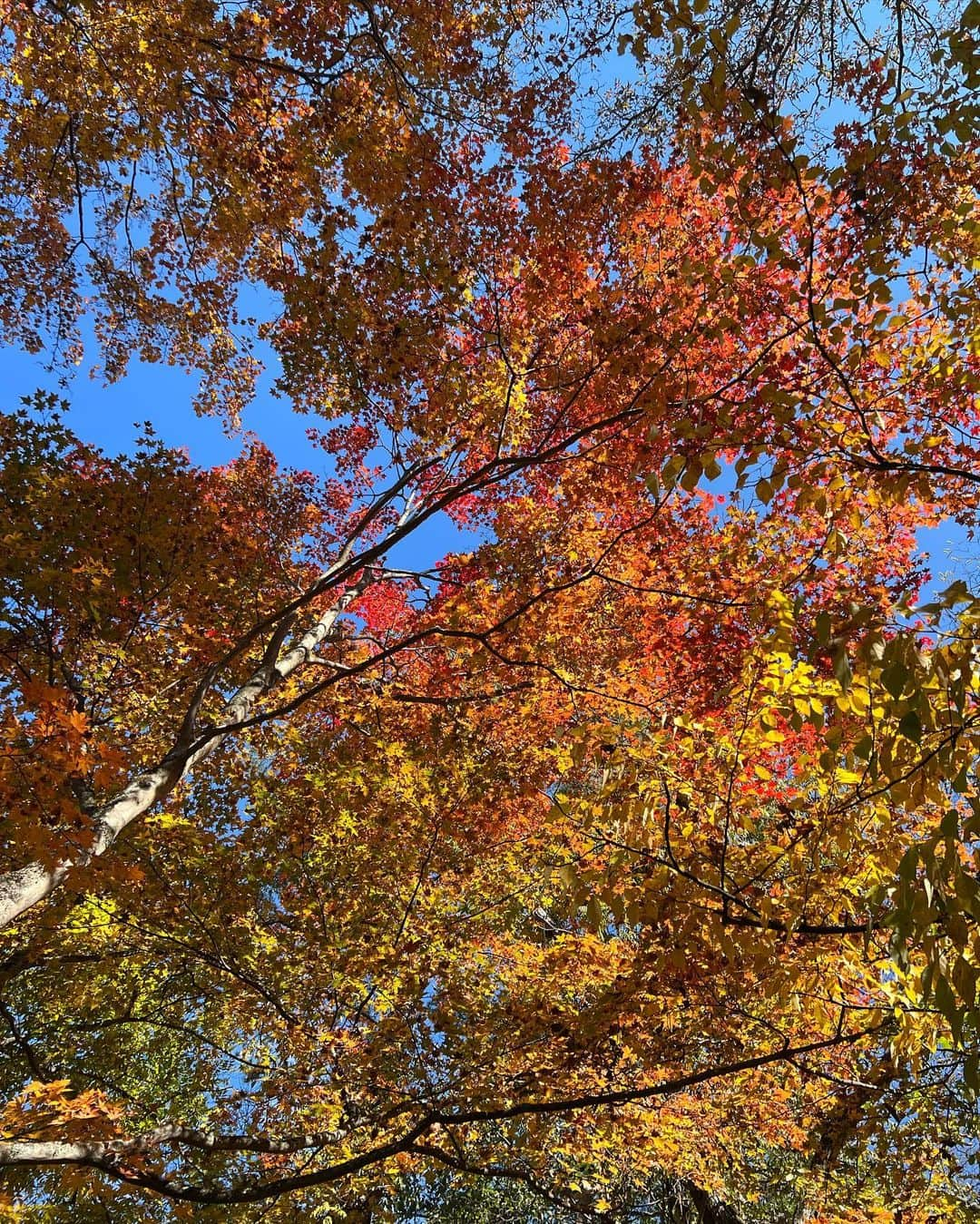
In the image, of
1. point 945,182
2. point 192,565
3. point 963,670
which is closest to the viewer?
point 963,670

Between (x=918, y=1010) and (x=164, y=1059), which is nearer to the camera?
(x=918, y=1010)

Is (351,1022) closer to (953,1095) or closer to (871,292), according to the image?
(953,1095)

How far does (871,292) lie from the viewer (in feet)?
11.1

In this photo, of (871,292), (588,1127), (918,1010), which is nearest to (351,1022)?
(588,1127)

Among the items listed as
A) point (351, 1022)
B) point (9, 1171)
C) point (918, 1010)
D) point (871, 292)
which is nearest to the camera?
point (918, 1010)

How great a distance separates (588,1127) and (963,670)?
7.18 m

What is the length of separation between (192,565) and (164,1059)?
9.05 meters

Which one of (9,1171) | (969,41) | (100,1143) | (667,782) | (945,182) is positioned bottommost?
(9,1171)

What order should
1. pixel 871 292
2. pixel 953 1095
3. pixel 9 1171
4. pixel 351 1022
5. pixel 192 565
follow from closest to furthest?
1. pixel 871 292
2. pixel 953 1095
3. pixel 351 1022
4. pixel 192 565
5. pixel 9 1171

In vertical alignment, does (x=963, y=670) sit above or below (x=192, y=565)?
below

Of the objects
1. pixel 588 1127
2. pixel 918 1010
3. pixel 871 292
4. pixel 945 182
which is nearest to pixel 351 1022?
pixel 588 1127

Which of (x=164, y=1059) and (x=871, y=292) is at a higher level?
(x=871, y=292)

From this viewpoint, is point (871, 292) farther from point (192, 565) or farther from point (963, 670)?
point (192, 565)

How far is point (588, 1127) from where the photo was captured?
6.73 meters
